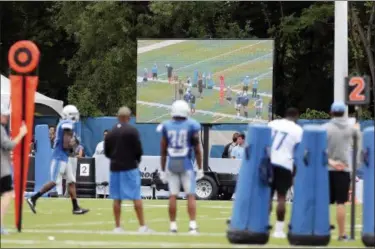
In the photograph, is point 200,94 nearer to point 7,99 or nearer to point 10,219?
point 7,99

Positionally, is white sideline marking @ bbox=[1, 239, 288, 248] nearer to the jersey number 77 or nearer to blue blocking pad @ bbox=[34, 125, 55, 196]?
the jersey number 77

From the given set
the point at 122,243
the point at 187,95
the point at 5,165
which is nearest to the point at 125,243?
the point at 122,243

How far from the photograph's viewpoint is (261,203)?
16688mm

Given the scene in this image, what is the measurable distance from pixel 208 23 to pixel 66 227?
2669 centimetres

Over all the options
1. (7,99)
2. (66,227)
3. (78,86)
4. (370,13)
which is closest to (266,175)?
(66,227)

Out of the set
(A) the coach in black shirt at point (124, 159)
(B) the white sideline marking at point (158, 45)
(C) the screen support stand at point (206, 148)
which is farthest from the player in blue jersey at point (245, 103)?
(A) the coach in black shirt at point (124, 159)

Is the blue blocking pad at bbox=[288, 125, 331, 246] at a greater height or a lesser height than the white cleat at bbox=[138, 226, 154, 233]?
greater

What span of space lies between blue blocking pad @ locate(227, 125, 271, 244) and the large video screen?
16.8 m

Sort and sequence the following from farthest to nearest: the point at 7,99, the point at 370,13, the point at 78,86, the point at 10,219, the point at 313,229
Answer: the point at 78,86
the point at 370,13
the point at 7,99
the point at 10,219
the point at 313,229

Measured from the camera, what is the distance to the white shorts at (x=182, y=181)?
18047mm

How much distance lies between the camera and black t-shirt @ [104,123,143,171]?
18328 mm

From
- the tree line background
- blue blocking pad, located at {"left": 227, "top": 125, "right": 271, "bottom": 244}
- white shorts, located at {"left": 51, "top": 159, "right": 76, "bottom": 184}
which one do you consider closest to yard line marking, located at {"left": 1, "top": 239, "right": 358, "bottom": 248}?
blue blocking pad, located at {"left": 227, "top": 125, "right": 271, "bottom": 244}

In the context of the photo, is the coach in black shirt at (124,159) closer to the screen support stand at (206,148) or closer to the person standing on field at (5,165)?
the person standing on field at (5,165)

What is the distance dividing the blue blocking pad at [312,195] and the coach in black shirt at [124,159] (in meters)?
2.86
